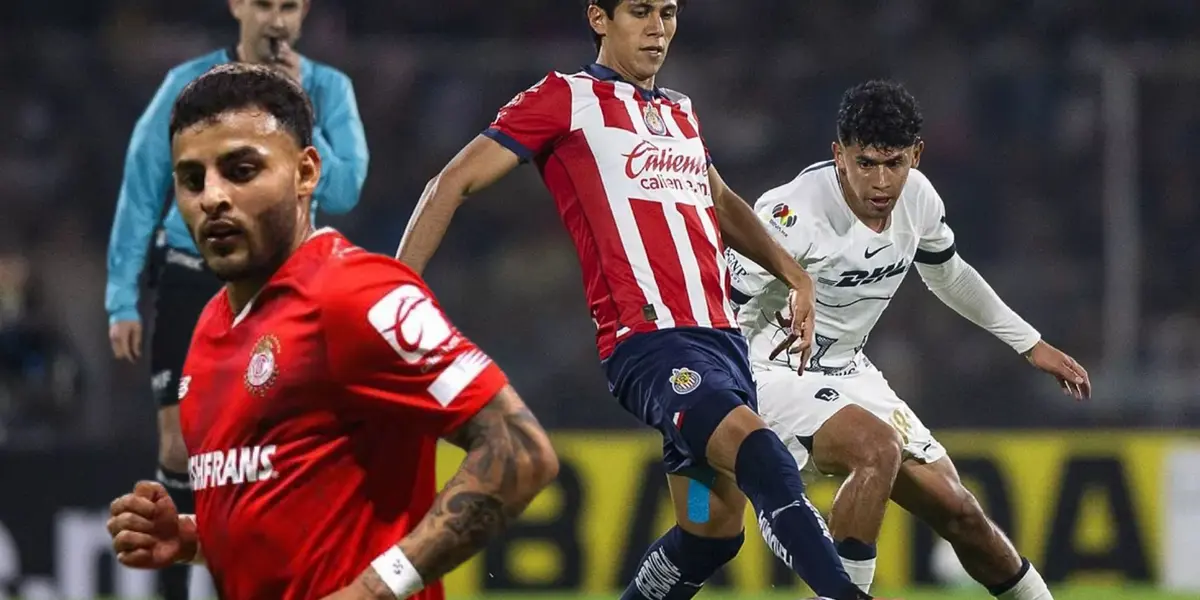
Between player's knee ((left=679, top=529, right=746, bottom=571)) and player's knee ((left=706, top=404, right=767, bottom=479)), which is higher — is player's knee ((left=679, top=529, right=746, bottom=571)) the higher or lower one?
the lower one

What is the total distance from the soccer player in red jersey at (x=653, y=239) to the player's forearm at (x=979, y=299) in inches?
45.8

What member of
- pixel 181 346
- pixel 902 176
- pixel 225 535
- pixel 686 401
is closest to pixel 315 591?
pixel 225 535

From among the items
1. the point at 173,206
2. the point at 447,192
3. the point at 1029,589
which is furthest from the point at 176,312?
the point at 1029,589

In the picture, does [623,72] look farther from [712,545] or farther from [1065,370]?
[1065,370]

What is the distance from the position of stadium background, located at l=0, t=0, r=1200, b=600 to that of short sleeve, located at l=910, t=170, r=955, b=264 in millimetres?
4404

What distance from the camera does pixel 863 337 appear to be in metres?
6.22

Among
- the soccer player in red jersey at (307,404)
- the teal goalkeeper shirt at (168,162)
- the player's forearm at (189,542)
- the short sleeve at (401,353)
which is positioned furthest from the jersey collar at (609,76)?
the short sleeve at (401,353)

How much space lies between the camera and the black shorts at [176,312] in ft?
21.9

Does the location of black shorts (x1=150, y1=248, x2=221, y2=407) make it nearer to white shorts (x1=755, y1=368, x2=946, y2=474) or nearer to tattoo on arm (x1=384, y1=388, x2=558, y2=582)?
white shorts (x1=755, y1=368, x2=946, y2=474)

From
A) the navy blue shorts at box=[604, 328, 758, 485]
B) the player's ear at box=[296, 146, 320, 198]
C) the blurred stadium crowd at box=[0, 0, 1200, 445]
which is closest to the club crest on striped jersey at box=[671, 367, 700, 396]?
the navy blue shorts at box=[604, 328, 758, 485]

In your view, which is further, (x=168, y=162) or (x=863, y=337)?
(x=168, y=162)

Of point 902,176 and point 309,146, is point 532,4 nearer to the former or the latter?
point 902,176

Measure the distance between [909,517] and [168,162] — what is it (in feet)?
19.2

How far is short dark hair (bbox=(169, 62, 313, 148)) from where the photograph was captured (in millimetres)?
2803
